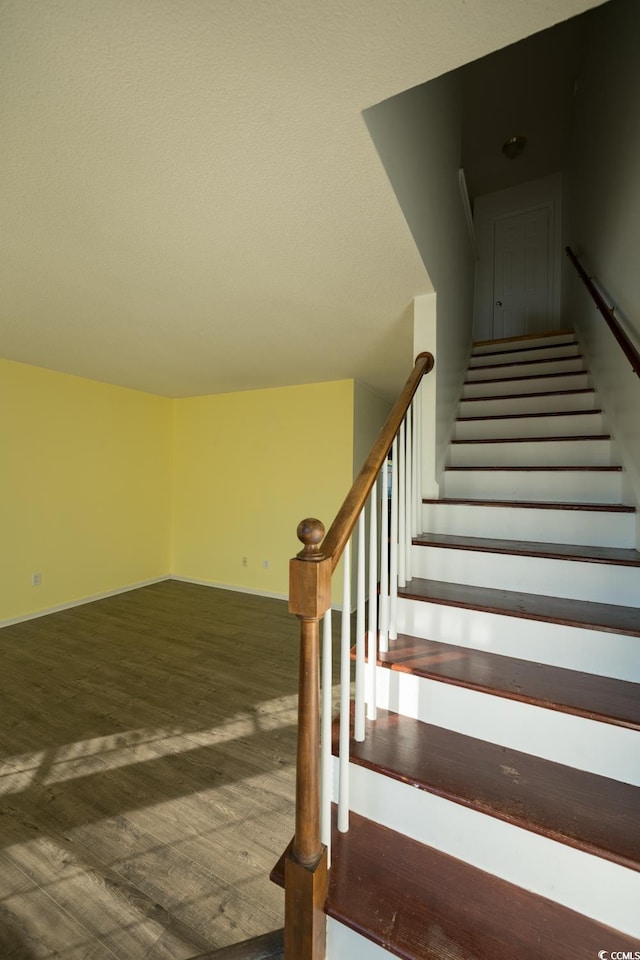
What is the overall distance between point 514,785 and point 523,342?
12.1ft

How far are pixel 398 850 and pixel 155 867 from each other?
90cm

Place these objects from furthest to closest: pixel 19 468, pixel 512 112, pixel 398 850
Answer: pixel 512 112, pixel 19 468, pixel 398 850

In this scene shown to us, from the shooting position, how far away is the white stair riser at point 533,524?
1.76m

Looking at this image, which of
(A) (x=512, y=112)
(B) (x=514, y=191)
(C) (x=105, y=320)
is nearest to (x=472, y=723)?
(C) (x=105, y=320)

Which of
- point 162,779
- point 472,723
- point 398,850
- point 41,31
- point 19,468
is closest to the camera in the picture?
point 41,31

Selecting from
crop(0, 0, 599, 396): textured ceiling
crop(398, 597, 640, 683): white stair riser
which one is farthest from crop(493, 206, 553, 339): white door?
crop(398, 597, 640, 683): white stair riser

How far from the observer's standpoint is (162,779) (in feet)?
5.59

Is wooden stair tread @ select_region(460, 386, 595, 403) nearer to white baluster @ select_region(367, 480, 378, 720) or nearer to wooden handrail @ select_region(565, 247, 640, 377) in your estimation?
wooden handrail @ select_region(565, 247, 640, 377)

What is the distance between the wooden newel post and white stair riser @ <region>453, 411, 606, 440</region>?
2.12 metres

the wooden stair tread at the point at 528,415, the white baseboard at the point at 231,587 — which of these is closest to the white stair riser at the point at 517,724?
the wooden stair tread at the point at 528,415

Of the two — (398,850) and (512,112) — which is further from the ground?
(512,112)

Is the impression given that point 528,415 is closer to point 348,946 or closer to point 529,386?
point 529,386

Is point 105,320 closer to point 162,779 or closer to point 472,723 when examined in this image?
point 162,779

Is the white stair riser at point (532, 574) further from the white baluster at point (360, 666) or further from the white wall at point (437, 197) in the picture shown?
the white baluster at point (360, 666)
